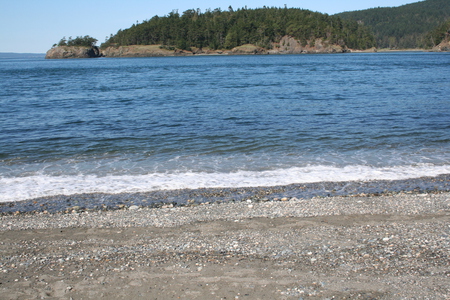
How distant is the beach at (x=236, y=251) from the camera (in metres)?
6.07

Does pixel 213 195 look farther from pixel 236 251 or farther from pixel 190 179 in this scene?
pixel 236 251

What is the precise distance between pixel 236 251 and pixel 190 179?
5741 millimetres

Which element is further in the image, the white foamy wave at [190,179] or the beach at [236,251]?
the white foamy wave at [190,179]

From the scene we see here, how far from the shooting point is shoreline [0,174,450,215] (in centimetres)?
1048

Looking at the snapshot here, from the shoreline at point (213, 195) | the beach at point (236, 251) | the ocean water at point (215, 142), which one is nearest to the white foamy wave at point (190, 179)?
the ocean water at point (215, 142)

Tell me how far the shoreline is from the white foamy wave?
1.47 feet

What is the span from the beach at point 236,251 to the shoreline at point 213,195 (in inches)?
21.7

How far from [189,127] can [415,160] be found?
11.4 metres

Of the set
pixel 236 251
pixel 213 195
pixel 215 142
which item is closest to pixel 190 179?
pixel 213 195

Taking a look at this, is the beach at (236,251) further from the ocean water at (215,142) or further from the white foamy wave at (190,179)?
the ocean water at (215,142)

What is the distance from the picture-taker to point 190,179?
12828 millimetres

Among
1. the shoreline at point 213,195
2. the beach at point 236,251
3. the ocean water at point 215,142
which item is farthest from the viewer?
the ocean water at point 215,142

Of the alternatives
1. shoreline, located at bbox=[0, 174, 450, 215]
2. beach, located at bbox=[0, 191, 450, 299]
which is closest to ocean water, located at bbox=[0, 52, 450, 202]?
shoreline, located at bbox=[0, 174, 450, 215]

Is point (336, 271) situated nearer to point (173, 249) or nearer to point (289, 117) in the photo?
point (173, 249)
